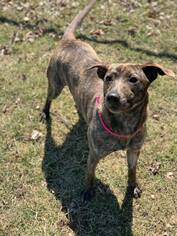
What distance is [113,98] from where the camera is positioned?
13.4ft

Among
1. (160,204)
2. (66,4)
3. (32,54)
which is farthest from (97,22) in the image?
(160,204)

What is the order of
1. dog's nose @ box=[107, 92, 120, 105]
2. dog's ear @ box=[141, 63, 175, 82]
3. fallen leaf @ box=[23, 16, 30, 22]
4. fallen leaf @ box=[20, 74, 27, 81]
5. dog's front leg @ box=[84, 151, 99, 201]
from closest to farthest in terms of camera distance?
1. dog's nose @ box=[107, 92, 120, 105]
2. dog's ear @ box=[141, 63, 175, 82]
3. dog's front leg @ box=[84, 151, 99, 201]
4. fallen leaf @ box=[20, 74, 27, 81]
5. fallen leaf @ box=[23, 16, 30, 22]

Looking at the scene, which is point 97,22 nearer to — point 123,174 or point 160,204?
point 123,174

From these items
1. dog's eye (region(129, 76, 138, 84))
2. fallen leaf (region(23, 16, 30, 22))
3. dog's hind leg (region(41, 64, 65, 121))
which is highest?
dog's eye (region(129, 76, 138, 84))

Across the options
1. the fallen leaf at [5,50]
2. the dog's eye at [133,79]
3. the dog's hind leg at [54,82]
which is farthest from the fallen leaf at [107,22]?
the dog's eye at [133,79]

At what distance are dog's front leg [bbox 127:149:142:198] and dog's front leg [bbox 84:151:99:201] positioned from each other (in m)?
0.45

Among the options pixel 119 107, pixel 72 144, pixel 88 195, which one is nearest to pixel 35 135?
pixel 72 144

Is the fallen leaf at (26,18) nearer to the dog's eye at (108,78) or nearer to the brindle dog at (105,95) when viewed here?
the brindle dog at (105,95)

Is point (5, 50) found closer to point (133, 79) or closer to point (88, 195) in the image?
point (88, 195)

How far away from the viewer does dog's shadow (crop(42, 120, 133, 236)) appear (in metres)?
5.42

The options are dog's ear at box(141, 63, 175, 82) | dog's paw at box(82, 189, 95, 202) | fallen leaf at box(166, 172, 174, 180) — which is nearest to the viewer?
dog's ear at box(141, 63, 175, 82)

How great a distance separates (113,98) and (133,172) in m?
1.71

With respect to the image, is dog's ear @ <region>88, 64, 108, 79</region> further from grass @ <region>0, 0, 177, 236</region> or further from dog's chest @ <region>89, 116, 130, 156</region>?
grass @ <region>0, 0, 177, 236</region>

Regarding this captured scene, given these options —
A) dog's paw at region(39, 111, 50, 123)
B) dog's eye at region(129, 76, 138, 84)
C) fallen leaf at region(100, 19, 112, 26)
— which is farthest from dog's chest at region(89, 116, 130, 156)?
fallen leaf at region(100, 19, 112, 26)
